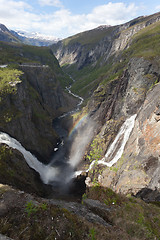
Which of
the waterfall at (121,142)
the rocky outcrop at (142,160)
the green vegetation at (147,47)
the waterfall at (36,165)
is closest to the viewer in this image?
the rocky outcrop at (142,160)

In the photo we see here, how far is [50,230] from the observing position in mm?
9266

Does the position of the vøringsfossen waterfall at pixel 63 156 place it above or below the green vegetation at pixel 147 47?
below

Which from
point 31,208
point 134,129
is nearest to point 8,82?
point 134,129

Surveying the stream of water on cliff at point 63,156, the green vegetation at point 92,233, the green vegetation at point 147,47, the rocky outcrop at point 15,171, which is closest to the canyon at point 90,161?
the green vegetation at point 92,233

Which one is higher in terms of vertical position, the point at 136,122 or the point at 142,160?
the point at 136,122

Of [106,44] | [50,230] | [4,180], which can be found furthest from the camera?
[106,44]

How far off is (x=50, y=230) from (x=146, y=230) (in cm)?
866

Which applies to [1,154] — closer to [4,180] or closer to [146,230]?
[4,180]

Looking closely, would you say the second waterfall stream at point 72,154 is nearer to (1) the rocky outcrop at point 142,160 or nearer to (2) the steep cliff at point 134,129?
(2) the steep cliff at point 134,129

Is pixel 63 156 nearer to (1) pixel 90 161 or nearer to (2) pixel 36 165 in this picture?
(1) pixel 90 161

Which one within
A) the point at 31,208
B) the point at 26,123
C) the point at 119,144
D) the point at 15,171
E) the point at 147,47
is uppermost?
the point at 147,47

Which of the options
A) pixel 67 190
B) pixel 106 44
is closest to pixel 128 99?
pixel 67 190

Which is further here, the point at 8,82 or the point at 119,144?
the point at 8,82

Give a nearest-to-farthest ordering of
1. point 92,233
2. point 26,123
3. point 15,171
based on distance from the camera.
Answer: point 92,233 → point 15,171 → point 26,123
